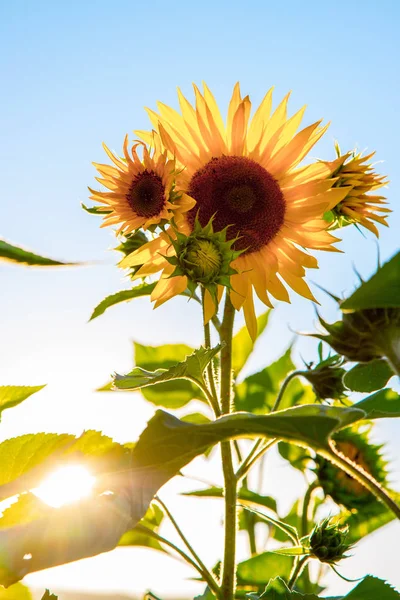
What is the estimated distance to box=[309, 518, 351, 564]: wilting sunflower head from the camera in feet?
2.87

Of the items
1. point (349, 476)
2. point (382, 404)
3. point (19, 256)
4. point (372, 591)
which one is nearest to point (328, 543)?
point (372, 591)

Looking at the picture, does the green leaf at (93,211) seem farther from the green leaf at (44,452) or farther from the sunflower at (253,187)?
the green leaf at (44,452)

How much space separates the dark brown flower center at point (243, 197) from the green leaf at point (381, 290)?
20.8 inches

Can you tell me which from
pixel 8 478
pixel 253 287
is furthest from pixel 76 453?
pixel 253 287

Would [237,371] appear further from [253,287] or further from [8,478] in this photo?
[8,478]

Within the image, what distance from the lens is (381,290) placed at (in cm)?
49

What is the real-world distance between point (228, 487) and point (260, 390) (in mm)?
463

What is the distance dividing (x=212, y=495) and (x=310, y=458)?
197mm

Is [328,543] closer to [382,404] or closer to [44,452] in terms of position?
[382,404]

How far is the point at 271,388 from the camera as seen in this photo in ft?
4.13

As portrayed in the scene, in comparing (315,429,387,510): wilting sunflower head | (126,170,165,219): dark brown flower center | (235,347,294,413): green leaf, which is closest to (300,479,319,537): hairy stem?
(315,429,387,510): wilting sunflower head

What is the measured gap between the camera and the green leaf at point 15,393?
75 cm

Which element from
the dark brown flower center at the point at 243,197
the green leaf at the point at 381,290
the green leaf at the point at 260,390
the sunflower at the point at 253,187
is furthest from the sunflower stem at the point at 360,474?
the green leaf at the point at 260,390

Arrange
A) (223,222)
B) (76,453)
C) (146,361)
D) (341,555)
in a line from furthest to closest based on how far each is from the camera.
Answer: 1. (146,361)
2. (223,222)
3. (341,555)
4. (76,453)
